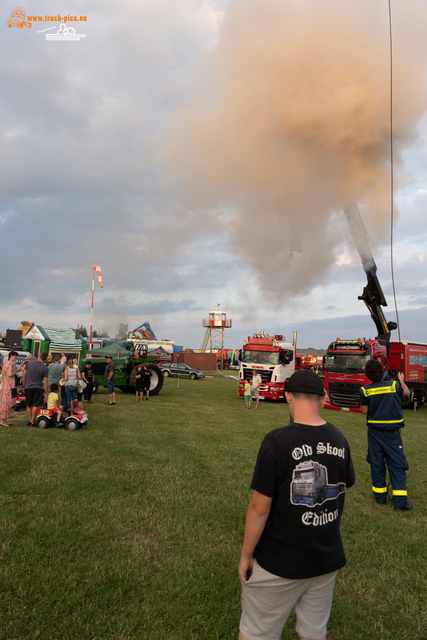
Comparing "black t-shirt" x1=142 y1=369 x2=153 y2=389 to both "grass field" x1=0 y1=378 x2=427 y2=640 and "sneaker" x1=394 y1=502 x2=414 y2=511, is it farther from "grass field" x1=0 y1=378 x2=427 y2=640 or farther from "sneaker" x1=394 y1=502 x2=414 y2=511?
"sneaker" x1=394 y1=502 x2=414 y2=511

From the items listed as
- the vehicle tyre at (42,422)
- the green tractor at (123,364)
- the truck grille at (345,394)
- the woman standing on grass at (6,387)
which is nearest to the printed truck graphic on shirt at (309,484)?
the vehicle tyre at (42,422)

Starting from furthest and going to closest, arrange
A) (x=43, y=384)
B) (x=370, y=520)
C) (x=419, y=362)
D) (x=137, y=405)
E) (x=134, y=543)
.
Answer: (x=419, y=362), (x=137, y=405), (x=43, y=384), (x=370, y=520), (x=134, y=543)

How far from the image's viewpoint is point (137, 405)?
14422mm

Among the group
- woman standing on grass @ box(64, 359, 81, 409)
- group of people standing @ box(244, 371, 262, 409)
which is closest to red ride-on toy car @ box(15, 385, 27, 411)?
woman standing on grass @ box(64, 359, 81, 409)

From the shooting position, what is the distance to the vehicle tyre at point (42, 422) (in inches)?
369

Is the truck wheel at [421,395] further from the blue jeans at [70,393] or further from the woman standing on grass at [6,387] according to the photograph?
the woman standing on grass at [6,387]

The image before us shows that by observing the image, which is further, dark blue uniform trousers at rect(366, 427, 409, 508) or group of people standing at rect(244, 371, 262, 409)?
group of people standing at rect(244, 371, 262, 409)

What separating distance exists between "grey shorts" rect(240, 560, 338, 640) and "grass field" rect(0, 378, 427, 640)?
1.10 metres

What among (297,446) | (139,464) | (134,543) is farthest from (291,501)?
(139,464)

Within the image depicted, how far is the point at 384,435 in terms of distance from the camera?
17.6 ft

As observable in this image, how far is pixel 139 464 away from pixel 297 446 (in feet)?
17.7

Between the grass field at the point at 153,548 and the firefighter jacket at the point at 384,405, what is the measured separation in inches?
46.0

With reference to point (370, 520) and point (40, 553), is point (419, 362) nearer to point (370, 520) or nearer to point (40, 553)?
point (370, 520)

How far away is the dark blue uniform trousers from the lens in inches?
207
